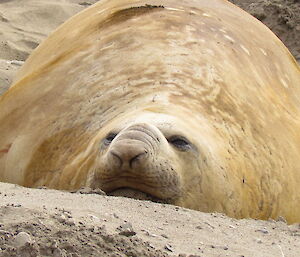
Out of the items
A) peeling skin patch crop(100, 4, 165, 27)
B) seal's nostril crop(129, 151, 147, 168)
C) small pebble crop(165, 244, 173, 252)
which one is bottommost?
small pebble crop(165, 244, 173, 252)

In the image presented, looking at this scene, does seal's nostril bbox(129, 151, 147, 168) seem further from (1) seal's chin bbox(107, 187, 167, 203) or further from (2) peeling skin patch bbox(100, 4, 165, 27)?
(2) peeling skin patch bbox(100, 4, 165, 27)

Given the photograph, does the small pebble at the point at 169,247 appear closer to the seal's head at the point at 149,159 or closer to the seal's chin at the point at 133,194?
the seal's head at the point at 149,159

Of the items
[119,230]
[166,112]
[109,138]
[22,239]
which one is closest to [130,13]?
[166,112]

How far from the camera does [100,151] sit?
4.12 metres

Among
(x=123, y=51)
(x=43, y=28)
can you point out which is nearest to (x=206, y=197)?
(x=123, y=51)

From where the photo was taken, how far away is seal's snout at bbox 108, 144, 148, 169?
370 centimetres

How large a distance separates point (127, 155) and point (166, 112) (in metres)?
0.59

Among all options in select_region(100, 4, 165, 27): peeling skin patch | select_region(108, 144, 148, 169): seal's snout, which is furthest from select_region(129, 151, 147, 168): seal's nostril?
select_region(100, 4, 165, 27): peeling skin patch

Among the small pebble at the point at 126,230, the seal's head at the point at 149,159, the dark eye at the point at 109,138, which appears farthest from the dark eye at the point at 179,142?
the small pebble at the point at 126,230

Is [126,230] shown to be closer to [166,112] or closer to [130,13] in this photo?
[166,112]

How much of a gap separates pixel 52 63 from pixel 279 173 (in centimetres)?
160

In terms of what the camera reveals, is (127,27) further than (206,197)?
Yes

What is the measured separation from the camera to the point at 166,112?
4.25 meters

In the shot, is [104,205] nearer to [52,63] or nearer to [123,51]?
[123,51]
